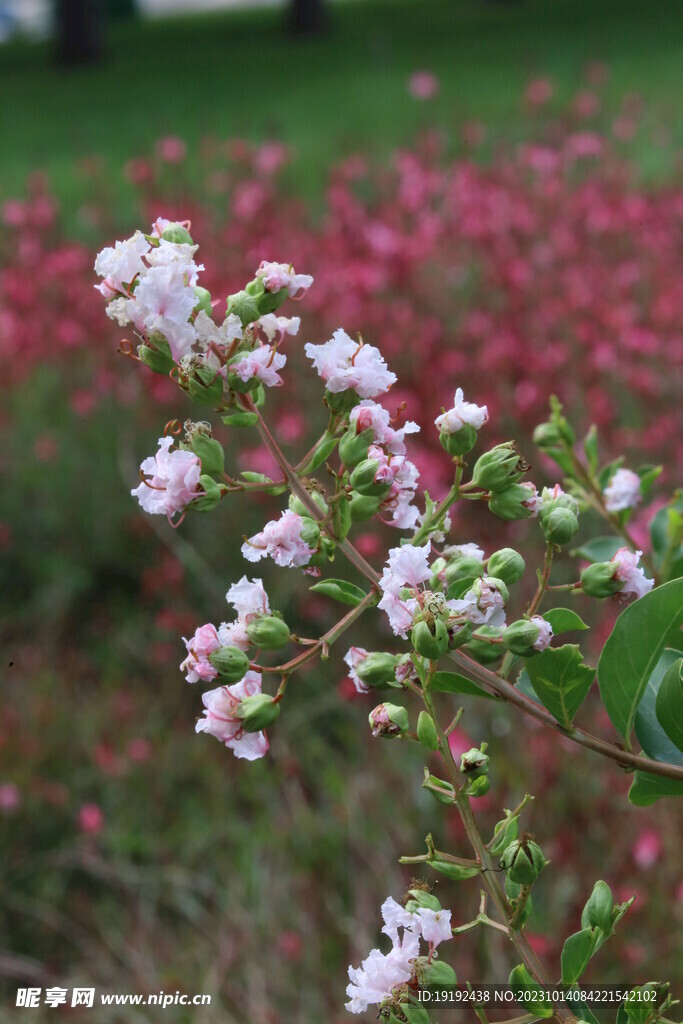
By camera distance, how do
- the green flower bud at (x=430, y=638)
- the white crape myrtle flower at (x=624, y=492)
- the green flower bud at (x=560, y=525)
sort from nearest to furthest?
the green flower bud at (x=430, y=638)
the green flower bud at (x=560, y=525)
the white crape myrtle flower at (x=624, y=492)

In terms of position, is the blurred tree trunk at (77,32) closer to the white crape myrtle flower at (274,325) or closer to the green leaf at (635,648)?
the white crape myrtle flower at (274,325)

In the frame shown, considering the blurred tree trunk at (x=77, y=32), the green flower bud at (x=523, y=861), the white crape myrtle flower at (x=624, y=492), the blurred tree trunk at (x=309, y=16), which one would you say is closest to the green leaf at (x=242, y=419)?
the green flower bud at (x=523, y=861)

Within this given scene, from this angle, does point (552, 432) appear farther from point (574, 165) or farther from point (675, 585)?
point (574, 165)

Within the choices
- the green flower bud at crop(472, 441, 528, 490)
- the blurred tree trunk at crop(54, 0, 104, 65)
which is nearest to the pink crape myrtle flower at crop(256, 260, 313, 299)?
the green flower bud at crop(472, 441, 528, 490)

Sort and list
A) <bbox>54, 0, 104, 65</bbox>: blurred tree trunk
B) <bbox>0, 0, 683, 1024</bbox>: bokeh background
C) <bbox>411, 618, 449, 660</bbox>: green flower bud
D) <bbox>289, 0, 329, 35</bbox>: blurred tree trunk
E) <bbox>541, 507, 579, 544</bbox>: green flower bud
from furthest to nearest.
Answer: <bbox>289, 0, 329, 35</bbox>: blurred tree trunk → <bbox>54, 0, 104, 65</bbox>: blurred tree trunk → <bbox>0, 0, 683, 1024</bbox>: bokeh background → <bbox>541, 507, 579, 544</bbox>: green flower bud → <bbox>411, 618, 449, 660</bbox>: green flower bud

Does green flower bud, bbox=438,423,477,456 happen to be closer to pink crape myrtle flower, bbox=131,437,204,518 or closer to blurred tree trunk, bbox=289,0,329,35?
pink crape myrtle flower, bbox=131,437,204,518

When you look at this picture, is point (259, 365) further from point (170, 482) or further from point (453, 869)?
point (453, 869)

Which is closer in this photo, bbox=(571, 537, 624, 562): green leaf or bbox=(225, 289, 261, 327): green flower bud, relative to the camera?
bbox=(225, 289, 261, 327): green flower bud

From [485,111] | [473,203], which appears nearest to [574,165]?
[473,203]
